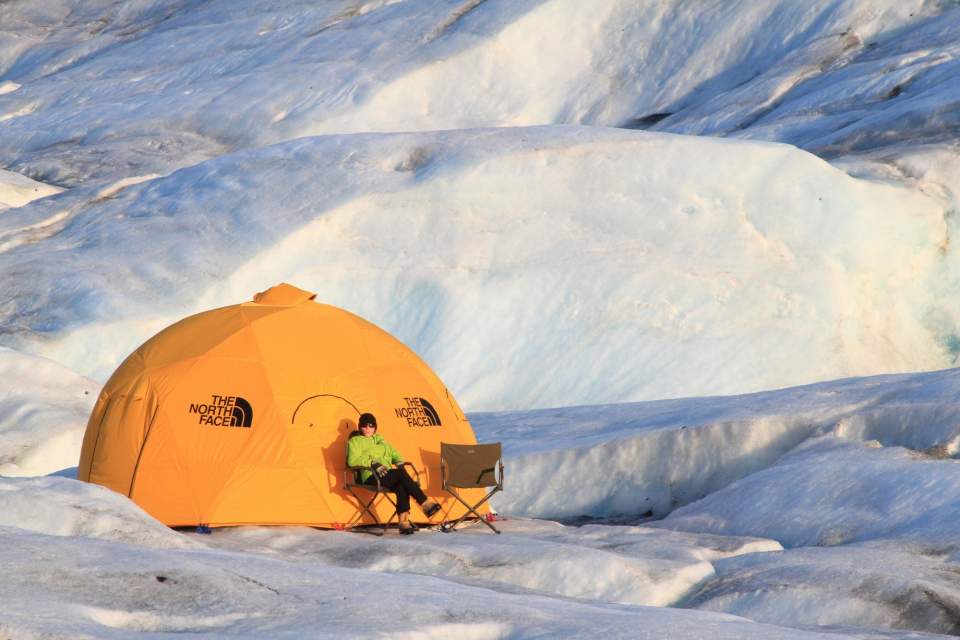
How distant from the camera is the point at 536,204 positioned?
20953mm

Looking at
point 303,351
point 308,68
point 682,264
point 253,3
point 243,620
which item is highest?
point 253,3

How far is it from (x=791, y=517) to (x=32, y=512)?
5.96m

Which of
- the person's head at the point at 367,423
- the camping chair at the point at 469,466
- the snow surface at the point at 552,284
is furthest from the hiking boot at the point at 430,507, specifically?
the person's head at the point at 367,423

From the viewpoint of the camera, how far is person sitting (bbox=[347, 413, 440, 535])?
11969 millimetres

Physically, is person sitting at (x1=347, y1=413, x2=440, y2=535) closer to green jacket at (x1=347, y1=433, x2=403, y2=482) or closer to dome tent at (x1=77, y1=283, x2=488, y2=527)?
green jacket at (x1=347, y1=433, x2=403, y2=482)

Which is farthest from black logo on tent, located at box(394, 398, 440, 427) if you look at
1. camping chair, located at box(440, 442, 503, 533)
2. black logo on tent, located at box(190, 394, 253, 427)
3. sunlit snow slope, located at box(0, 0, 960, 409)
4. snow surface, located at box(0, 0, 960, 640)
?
sunlit snow slope, located at box(0, 0, 960, 409)

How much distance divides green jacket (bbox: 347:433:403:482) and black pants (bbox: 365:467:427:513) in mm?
98

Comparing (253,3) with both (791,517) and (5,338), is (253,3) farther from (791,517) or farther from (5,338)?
Answer: (791,517)

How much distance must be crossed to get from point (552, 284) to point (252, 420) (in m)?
8.96

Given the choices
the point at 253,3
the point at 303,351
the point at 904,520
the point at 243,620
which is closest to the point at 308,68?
the point at 253,3

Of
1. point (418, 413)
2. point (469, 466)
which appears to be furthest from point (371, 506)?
point (418, 413)

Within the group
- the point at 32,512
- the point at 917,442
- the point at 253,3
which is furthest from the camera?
the point at 253,3

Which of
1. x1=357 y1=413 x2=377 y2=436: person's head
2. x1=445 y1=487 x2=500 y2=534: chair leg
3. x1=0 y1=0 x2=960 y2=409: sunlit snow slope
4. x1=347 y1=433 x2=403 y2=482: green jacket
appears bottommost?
x1=445 y1=487 x2=500 y2=534: chair leg

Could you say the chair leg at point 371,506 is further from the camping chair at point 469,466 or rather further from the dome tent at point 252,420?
the camping chair at point 469,466
